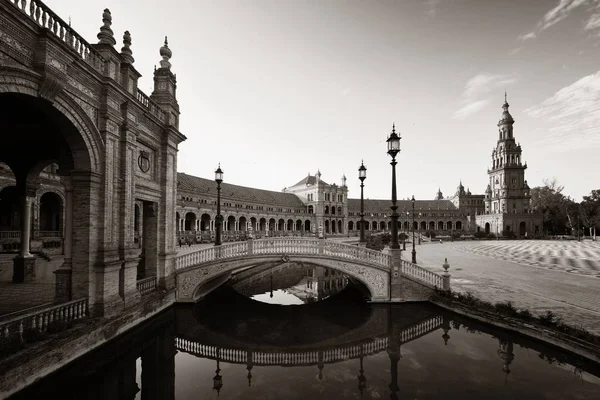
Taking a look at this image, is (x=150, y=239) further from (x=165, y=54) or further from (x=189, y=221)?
(x=189, y=221)

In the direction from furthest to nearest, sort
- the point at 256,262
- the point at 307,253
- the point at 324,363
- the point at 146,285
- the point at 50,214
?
1. the point at 50,214
2. the point at 307,253
3. the point at 256,262
4. the point at 146,285
5. the point at 324,363

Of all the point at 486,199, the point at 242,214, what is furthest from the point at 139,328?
the point at 486,199

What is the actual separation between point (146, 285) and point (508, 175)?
99.0m

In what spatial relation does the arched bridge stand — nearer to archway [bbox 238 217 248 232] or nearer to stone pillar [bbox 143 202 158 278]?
stone pillar [bbox 143 202 158 278]

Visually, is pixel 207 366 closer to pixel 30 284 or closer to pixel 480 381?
pixel 480 381

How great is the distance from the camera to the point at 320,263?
1599cm

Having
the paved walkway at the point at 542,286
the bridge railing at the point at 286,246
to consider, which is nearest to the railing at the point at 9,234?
the bridge railing at the point at 286,246

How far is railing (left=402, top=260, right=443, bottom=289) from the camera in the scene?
49.2ft

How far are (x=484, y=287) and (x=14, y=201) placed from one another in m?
36.5

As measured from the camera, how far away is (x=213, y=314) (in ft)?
46.0

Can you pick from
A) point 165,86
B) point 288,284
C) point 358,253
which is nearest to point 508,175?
point 288,284

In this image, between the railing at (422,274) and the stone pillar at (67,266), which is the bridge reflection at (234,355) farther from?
the stone pillar at (67,266)

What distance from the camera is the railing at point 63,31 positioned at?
25.4 ft

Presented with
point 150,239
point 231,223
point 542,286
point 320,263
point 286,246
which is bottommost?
point 542,286
